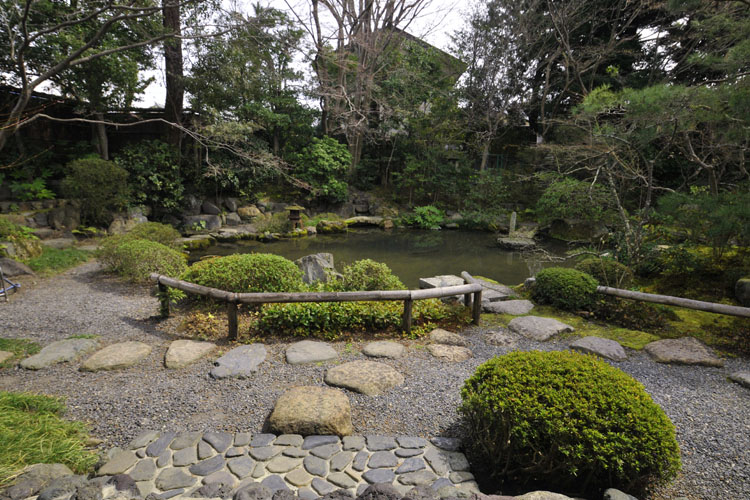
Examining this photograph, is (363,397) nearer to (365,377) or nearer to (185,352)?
(365,377)

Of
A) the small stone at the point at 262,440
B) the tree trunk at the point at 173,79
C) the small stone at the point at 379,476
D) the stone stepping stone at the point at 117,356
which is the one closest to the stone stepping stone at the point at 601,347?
the small stone at the point at 379,476

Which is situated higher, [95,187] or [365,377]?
[95,187]

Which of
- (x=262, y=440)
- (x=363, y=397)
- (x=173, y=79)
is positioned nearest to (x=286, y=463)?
(x=262, y=440)

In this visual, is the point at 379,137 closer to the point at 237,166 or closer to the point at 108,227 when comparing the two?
the point at 237,166

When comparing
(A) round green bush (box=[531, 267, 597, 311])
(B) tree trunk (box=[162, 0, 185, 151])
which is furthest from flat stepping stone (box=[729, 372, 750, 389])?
(B) tree trunk (box=[162, 0, 185, 151])

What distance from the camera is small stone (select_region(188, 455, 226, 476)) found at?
2264 mm

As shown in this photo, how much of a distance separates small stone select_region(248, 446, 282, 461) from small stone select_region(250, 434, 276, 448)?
0.04 m

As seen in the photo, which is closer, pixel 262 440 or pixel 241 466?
pixel 241 466

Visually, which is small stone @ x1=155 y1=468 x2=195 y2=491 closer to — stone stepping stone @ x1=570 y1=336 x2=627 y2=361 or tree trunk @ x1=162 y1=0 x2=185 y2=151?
stone stepping stone @ x1=570 y1=336 x2=627 y2=361

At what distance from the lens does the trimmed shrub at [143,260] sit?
20.4ft

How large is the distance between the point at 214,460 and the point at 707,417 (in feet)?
12.0

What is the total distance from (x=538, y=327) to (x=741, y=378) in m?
1.88

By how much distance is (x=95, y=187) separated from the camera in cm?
902

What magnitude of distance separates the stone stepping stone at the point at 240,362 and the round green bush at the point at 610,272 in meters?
5.26
